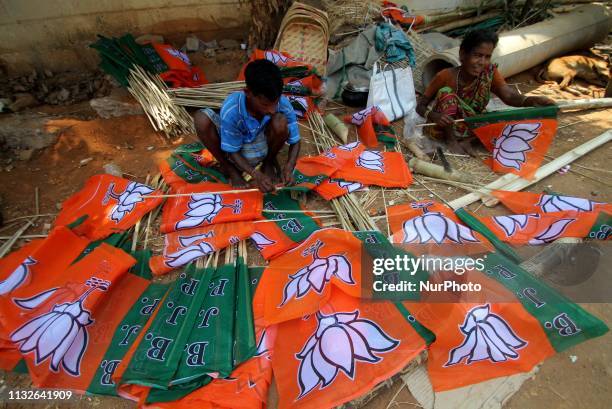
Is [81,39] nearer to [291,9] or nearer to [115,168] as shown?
[115,168]

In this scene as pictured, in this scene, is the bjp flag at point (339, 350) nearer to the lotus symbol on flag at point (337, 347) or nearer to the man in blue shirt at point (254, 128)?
the lotus symbol on flag at point (337, 347)

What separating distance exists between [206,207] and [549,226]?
225cm

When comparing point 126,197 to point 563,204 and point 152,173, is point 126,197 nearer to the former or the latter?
point 152,173

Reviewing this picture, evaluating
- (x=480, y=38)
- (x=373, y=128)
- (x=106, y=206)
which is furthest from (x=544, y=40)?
(x=106, y=206)

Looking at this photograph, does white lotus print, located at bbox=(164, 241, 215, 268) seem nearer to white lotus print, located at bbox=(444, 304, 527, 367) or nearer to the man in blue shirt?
the man in blue shirt

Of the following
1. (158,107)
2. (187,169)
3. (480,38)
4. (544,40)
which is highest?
(544,40)

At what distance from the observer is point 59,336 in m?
1.52

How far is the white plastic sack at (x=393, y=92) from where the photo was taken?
345 centimetres

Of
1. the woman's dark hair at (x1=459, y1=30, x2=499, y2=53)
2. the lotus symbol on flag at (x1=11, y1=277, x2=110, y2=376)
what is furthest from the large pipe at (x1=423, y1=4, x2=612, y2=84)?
the lotus symbol on flag at (x1=11, y1=277, x2=110, y2=376)

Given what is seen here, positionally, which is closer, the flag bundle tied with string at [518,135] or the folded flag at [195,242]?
the folded flag at [195,242]

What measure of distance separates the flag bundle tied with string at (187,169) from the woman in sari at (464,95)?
1995 mm

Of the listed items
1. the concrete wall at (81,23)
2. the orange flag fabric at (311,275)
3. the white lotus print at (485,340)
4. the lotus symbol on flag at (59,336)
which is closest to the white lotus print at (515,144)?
the white lotus print at (485,340)

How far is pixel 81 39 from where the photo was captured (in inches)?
143

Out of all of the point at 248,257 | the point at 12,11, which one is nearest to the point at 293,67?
the point at 248,257
